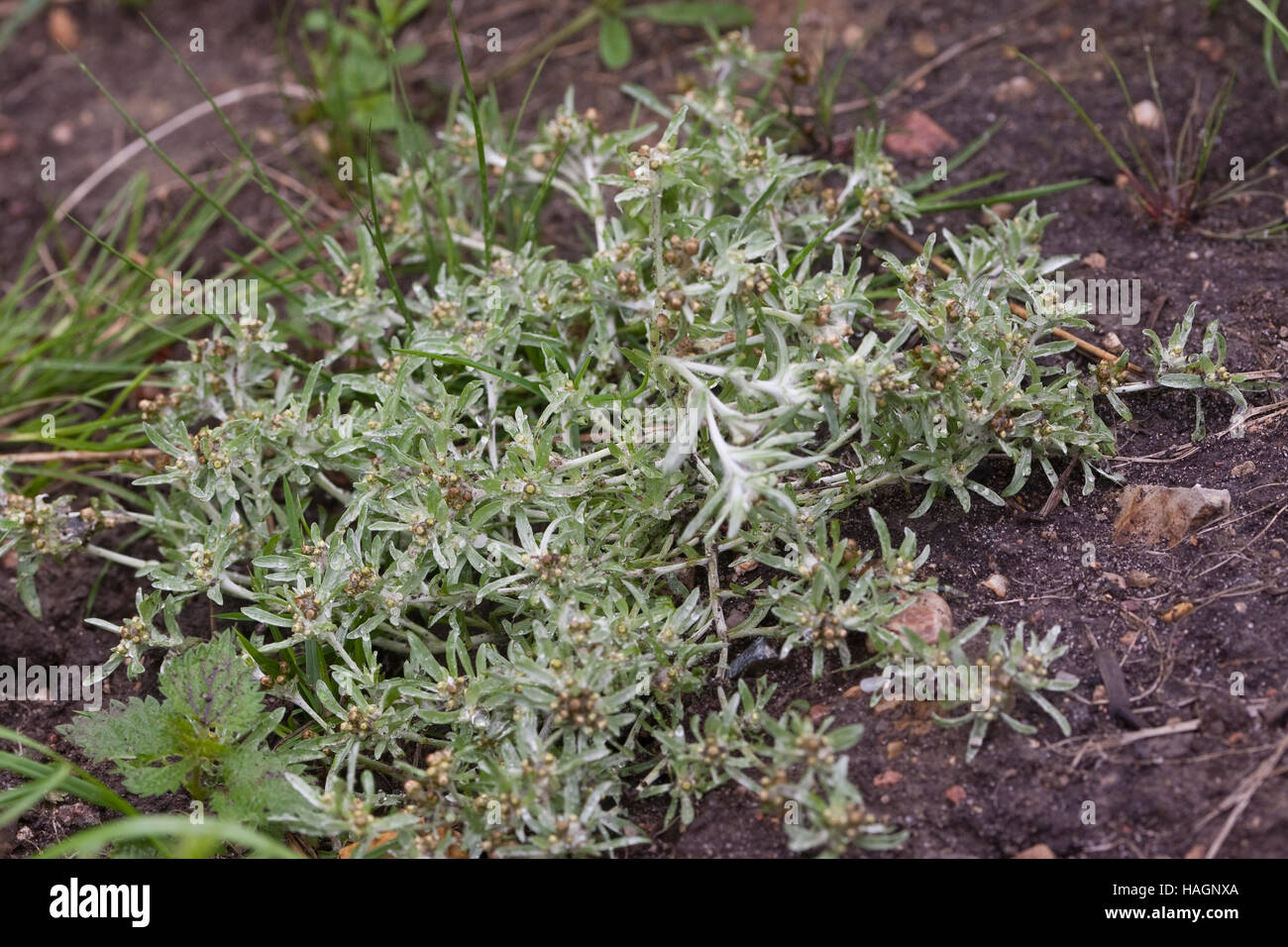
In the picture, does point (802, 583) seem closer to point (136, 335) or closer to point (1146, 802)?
point (1146, 802)

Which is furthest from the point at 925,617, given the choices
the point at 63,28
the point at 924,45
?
the point at 63,28

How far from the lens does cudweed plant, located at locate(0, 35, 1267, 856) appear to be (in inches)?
98.3

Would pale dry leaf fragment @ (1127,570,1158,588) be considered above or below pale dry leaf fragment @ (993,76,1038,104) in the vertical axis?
below

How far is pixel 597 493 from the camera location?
9.80 feet

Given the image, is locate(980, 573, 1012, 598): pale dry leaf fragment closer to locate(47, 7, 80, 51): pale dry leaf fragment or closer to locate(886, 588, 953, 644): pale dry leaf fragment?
locate(886, 588, 953, 644): pale dry leaf fragment

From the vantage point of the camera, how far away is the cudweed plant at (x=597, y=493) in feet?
8.19

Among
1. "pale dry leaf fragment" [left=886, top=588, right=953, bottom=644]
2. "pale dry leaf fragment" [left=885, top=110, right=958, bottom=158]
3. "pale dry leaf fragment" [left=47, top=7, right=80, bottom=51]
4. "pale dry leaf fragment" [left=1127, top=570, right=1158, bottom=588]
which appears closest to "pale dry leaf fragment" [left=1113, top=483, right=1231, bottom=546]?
"pale dry leaf fragment" [left=1127, top=570, right=1158, bottom=588]

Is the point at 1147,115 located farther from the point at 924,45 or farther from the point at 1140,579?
the point at 1140,579

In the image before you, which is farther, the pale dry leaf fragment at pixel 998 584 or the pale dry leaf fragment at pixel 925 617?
the pale dry leaf fragment at pixel 998 584

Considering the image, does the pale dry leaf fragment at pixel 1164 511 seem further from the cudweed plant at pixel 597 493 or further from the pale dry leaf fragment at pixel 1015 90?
the pale dry leaf fragment at pixel 1015 90

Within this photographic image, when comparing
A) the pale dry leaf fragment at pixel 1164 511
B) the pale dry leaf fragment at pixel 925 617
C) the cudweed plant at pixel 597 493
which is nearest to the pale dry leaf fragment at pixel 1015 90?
the cudweed plant at pixel 597 493

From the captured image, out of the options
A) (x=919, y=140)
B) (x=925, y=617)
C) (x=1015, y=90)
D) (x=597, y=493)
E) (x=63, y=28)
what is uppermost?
(x=63, y=28)
